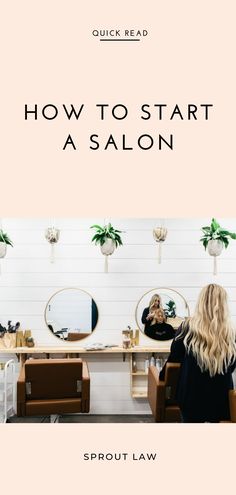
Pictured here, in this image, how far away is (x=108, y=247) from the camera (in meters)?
4.68

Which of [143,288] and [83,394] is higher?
[143,288]

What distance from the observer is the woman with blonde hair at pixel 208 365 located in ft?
8.44

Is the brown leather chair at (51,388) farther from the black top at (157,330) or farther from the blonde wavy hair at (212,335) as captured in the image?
the blonde wavy hair at (212,335)

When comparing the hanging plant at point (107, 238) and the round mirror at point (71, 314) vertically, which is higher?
the hanging plant at point (107, 238)

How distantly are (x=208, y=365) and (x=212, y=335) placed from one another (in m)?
0.16

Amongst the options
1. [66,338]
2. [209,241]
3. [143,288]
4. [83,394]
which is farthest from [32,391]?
[209,241]

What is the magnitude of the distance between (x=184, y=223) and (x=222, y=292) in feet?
7.80

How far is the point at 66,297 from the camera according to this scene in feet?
16.3

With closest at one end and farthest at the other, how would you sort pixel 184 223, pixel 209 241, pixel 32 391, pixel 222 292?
pixel 222 292, pixel 32 391, pixel 209 241, pixel 184 223

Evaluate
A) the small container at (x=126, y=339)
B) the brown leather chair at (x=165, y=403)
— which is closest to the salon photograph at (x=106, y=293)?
the small container at (x=126, y=339)

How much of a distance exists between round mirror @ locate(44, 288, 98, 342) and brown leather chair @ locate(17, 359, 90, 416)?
42.9 inches

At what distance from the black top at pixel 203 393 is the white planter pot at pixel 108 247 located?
85.7 inches

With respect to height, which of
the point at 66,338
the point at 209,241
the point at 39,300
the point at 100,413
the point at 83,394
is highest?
the point at 209,241

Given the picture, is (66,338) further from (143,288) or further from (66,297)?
(143,288)
